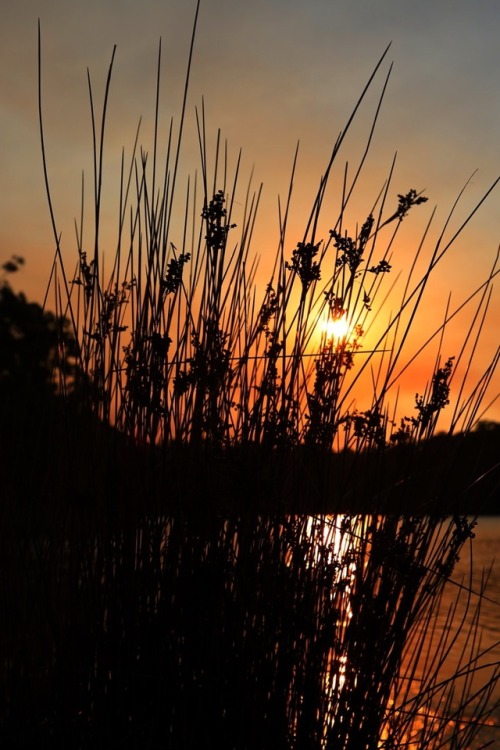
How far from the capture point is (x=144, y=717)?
5.44ft

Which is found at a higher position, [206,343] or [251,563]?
[206,343]

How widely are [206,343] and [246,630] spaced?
61cm

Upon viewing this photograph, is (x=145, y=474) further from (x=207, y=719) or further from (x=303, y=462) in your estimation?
(x=207, y=719)

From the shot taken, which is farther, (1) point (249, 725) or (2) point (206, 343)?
(2) point (206, 343)

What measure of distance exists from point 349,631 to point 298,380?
557 mm

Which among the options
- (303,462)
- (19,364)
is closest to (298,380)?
(303,462)

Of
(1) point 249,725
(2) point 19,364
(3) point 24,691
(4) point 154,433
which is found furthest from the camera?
(2) point 19,364

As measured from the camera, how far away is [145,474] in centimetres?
170

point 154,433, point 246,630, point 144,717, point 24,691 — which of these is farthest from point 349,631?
point 24,691

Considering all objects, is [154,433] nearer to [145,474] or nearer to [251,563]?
[145,474]

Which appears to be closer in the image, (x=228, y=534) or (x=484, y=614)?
(x=228, y=534)

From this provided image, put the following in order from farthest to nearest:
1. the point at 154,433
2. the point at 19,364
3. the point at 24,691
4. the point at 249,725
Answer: the point at 19,364 → the point at 24,691 → the point at 154,433 → the point at 249,725

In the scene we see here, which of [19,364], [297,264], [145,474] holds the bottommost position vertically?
[145,474]

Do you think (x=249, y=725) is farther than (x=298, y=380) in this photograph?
No
